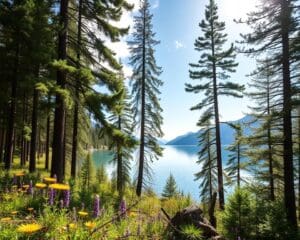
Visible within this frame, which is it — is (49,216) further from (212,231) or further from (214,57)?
(214,57)

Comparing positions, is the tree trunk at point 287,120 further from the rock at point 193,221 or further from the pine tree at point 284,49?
the rock at point 193,221

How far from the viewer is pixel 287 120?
14164mm

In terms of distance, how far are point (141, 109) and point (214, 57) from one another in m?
7.45

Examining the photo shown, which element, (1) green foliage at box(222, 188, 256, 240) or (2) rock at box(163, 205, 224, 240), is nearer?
(2) rock at box(163, 205, 224, 240)

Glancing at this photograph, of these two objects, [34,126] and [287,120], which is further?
[34,126]

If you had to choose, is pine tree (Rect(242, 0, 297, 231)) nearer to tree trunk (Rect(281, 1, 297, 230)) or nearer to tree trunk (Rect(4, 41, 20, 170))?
tree trunk (Rect(281, 1, 297, 230))

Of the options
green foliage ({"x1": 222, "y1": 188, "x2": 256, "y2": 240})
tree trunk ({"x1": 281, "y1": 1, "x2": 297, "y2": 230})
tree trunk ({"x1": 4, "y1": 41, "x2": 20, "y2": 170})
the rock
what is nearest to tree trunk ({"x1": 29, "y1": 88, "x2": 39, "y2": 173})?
tree trunk ({"x1": 4, "y1": 41, "x2": 20, "y2": 170})

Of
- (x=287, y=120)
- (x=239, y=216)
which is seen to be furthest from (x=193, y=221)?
(x=287, y=120)

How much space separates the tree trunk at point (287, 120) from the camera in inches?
541

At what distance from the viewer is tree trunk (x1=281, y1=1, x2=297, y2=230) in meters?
13.7

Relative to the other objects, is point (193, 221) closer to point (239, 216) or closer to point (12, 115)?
point (239, 216)

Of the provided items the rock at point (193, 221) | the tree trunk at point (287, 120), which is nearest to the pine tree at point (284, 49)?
the tree trunk at point (287, 120)

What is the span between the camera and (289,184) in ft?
45.4

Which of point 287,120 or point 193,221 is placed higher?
point 287,120
